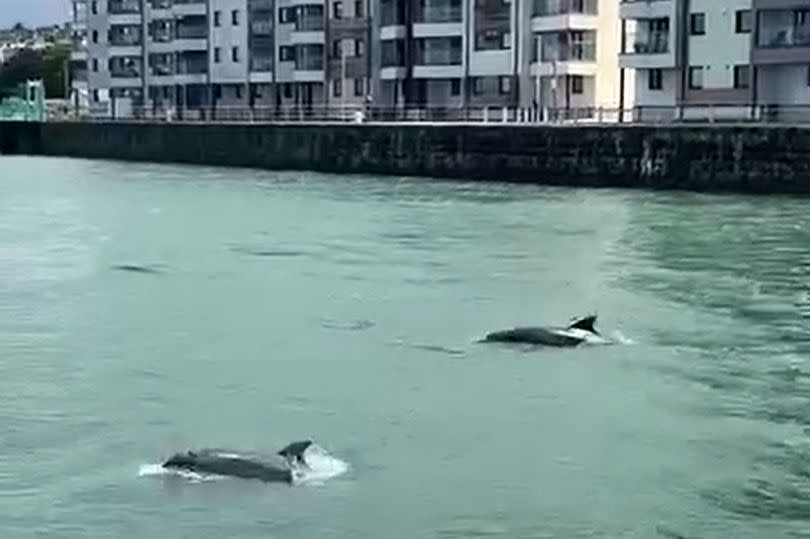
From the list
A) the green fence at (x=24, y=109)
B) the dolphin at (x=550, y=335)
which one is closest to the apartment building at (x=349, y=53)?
the green fence at (x=24, y=109)

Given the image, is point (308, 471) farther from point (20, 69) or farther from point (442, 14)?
point (20, 69)

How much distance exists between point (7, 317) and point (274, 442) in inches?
381

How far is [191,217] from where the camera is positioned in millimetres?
44719

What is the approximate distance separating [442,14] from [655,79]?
58.7ft

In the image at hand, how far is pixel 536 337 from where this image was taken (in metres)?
20.2

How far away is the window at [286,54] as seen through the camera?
307 ft

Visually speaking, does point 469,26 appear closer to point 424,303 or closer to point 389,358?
point 424,303

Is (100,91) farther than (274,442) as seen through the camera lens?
Yes

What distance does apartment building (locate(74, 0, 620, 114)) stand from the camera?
73.1m

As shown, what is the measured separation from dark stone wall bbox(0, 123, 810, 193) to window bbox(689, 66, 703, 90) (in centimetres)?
880

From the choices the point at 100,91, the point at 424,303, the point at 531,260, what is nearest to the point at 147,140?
the point at 100,91

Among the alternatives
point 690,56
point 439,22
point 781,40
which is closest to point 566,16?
point 439,22

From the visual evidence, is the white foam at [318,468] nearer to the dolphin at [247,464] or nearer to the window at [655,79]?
the dolphin at [247,464]

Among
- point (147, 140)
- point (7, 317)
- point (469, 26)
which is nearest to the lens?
point (7, 317)
